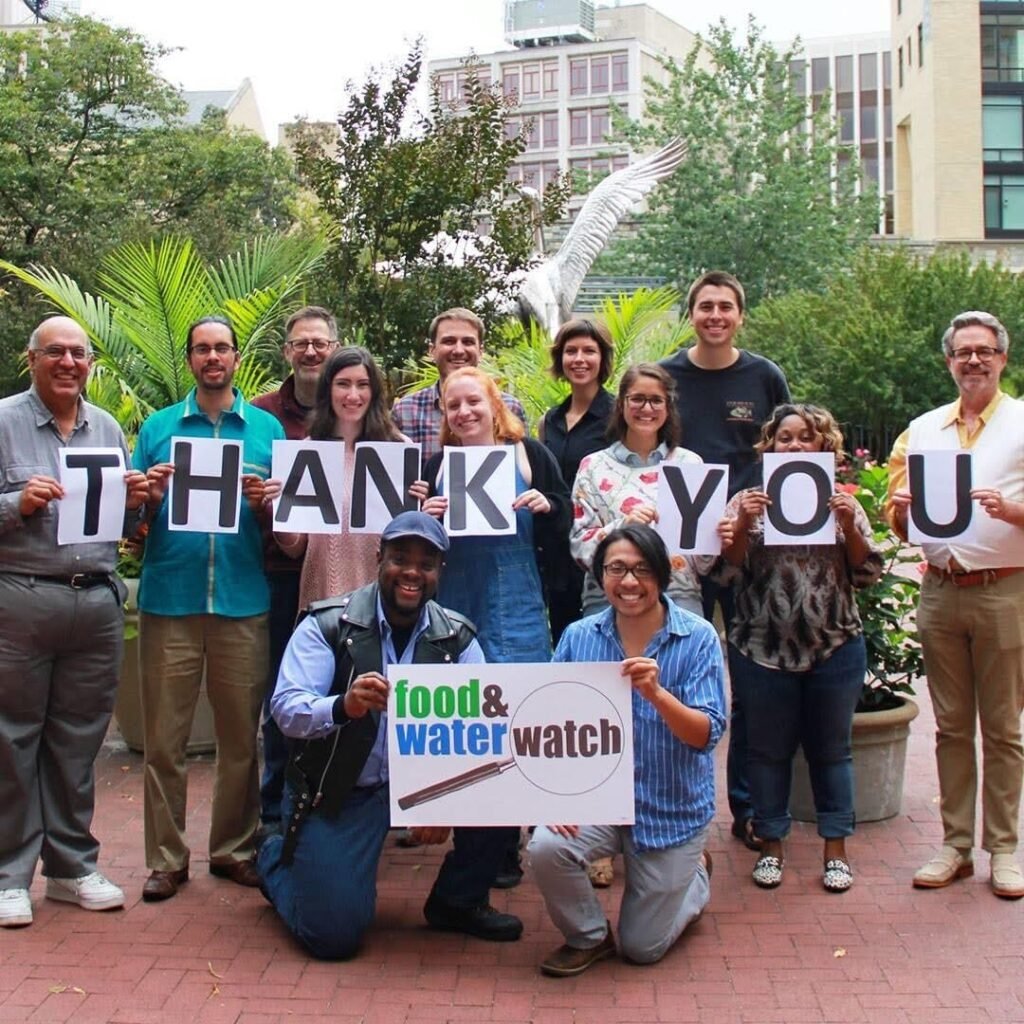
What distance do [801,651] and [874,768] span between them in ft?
4.04

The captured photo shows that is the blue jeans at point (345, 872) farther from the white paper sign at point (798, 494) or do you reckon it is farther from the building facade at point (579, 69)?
the building facade at point (579, 69)

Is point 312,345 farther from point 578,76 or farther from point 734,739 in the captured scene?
point 578,76

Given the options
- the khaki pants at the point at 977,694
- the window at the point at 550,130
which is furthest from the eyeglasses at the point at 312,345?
the window at the point at 550,130

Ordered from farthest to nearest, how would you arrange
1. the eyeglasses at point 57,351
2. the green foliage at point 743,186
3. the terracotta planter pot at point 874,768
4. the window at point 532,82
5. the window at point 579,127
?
the window at point 532,82, the window at point 579,127, the green foliage at point 743,186, the terracotta planter pot at point 874,768, the eyeglasses at point 57,351

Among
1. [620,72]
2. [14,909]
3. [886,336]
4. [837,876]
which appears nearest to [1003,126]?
[886,336]

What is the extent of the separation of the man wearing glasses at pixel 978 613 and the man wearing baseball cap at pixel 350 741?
185cm

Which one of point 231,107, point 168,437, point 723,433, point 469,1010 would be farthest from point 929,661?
point 231,107

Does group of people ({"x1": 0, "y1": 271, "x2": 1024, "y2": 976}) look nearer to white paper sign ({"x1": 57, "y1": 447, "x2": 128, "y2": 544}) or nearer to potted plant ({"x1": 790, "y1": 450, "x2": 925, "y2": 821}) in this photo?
white paper sign ({"x1": 57, "y1": 447, "x2": 128, "y2": 544})

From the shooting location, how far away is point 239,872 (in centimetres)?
566

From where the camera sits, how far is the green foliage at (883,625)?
6.54 meters

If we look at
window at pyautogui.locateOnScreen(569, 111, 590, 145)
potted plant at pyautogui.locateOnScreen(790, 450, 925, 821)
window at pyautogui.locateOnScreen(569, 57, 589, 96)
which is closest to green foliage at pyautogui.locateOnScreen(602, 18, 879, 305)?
potted plant at pyautogui.locateOnScreen(790, 450, 925, 821)

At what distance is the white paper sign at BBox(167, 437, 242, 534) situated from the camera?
Result: 5328 mm

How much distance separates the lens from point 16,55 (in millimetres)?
34438

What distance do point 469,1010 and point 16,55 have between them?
34.7 m
